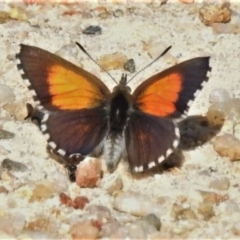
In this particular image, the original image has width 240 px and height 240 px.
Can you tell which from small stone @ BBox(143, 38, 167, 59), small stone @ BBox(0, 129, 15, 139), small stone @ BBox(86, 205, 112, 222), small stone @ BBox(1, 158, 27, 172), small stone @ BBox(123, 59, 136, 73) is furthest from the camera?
small stone @ BBox(143, 38, 167, 59)

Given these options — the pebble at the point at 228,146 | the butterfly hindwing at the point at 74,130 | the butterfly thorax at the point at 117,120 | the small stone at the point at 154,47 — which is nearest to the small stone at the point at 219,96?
the pebble at the point at 228,146

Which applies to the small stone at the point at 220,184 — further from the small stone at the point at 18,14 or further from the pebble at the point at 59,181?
the small stone at the point at 18,14

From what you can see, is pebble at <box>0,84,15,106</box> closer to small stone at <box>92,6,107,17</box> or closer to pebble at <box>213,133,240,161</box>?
small stone at <box>92,6,107,17</box>

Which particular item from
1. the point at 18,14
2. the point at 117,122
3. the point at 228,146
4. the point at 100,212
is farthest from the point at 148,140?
the point at 18,14

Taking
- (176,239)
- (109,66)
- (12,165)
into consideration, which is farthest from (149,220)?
(109,66)

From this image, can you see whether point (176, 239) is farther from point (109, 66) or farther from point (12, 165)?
point (109, 66)

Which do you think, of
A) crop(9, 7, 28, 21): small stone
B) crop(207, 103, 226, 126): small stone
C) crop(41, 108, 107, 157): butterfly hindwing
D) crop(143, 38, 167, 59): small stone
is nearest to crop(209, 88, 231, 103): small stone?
crop(207, 103, 226, 126): small stone
